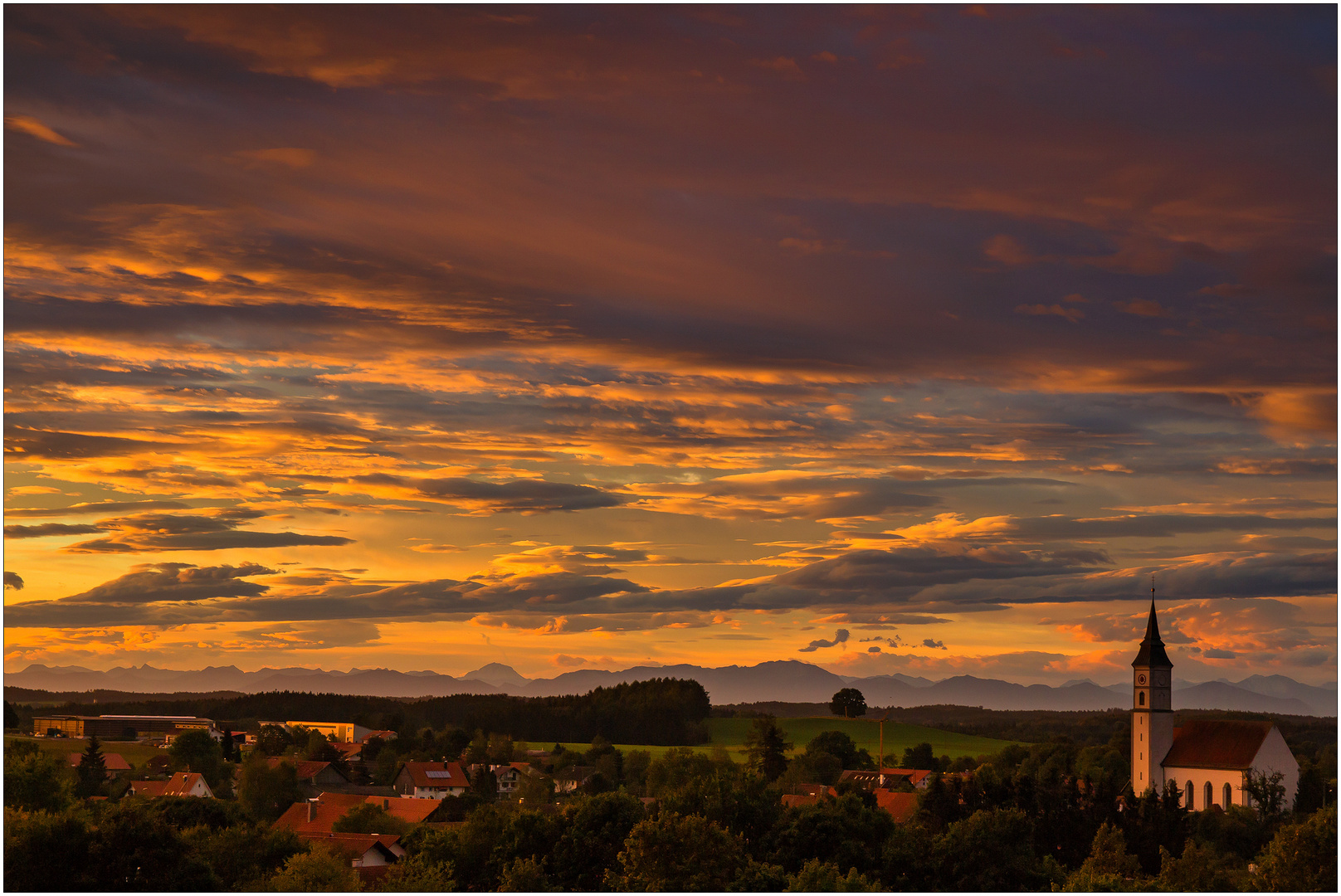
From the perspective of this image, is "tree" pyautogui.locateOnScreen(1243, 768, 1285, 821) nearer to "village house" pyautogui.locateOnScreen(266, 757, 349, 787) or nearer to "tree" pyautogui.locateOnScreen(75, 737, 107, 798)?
"village house" pyautogui.locateOnScreen(266, 757, 349, 787)

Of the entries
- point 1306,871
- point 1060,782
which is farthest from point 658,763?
point 1306,871

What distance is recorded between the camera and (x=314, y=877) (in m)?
51.0

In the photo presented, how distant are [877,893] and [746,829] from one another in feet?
48.2

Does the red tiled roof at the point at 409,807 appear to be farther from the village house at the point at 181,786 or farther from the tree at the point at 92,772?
the tree at the point at 92,772

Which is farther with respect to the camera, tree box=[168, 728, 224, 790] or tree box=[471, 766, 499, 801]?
tree box=[168, 728, 224, 790]

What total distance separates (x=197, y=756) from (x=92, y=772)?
11.4 metres

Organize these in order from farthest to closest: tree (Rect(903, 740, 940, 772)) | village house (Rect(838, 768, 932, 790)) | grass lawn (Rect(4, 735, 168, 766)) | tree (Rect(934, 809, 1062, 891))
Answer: tree (Rect(903, 740, 940, 772)), grass lawn (Rect(4, 735, 168, 766)), village house (Rect(838, 768, 932, 790)), tree (Rect(934, 809, 1062, 891))

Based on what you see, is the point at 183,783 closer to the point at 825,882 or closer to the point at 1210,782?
the point at 825,882

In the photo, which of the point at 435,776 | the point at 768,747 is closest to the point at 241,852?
the point at 435,776

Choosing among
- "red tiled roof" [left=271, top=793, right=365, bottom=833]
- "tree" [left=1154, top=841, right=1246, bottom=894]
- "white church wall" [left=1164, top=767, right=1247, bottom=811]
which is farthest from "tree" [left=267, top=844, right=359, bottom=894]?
"white church wall" [left=1164, top=767, right=1247, bottom=811]

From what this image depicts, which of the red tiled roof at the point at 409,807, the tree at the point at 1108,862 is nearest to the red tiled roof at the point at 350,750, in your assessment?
the red tiled roof at the point at 409,807

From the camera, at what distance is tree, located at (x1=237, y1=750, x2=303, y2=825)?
356 ft

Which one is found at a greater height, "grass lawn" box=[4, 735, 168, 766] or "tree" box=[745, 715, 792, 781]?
"tree" box=[745, 715, 792, 781]

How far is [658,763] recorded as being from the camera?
5458 inches
